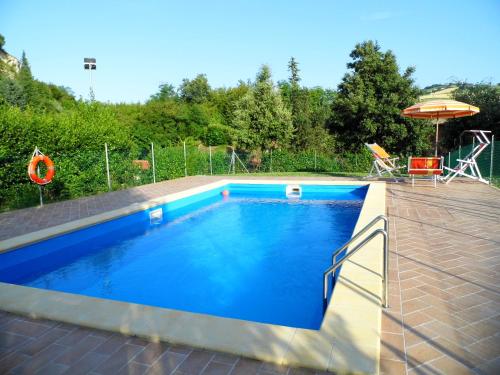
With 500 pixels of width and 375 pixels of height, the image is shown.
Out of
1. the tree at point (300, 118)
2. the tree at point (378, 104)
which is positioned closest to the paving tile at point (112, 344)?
the tree at point (378, 104)

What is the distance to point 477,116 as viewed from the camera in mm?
18094

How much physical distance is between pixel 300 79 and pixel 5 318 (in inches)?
1393

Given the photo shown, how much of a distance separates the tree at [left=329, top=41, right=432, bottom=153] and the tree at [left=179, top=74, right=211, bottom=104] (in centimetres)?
2503

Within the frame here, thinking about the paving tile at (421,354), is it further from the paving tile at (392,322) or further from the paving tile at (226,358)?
the paving tile at (226,358)

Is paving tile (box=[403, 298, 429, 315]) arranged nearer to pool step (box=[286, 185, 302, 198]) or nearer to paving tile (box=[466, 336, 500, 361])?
paving tile (box=[466, 336, 500, 361])

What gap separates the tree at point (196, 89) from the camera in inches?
1622

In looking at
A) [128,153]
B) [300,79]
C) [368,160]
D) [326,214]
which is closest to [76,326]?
[326,214]

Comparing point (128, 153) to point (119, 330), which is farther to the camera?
point (128, 153)

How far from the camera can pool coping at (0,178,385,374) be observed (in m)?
2.37

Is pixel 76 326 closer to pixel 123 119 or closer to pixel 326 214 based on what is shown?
pixel 326 214

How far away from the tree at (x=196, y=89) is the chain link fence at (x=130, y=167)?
25273 mm

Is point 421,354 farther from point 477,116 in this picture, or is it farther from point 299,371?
point 477,116

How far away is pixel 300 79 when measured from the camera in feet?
117

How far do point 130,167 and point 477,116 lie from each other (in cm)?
1676
